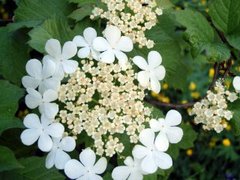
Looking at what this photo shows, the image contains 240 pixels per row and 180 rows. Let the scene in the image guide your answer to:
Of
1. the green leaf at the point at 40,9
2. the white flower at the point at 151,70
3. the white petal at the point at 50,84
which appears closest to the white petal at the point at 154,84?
the white flower at the point at 151,70

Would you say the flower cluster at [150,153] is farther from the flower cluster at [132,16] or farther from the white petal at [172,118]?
the flower cluster at [132,16]

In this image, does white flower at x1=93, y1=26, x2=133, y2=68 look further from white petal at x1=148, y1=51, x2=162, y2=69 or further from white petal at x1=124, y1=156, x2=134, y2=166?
white petal at x1=124, y1=156, x2=134, y2=166

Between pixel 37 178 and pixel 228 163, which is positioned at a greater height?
pixel 37 178

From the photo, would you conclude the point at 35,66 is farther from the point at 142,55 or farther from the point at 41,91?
the point at 142,55

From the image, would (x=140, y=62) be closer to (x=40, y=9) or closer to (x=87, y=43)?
(x=87, y=43)

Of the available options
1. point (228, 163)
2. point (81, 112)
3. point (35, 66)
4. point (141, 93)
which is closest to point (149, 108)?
point (141, 93)
